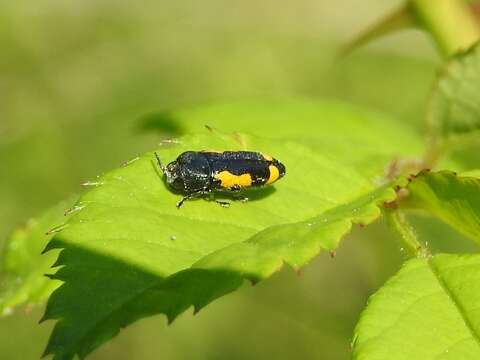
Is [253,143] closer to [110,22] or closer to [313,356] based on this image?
[313,356]

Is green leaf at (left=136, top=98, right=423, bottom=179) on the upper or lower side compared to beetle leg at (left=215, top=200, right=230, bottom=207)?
upper

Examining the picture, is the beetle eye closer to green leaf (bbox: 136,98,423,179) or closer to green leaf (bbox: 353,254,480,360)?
green leaf (bbox: 353,254,480,360)

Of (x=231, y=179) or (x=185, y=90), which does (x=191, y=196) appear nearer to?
(x=231, y=179)

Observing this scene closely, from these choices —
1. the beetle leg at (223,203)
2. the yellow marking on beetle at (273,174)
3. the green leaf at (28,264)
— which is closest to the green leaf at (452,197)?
the yellow marking on beetle at (273,174)

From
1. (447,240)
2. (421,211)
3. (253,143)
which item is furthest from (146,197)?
(447,240)

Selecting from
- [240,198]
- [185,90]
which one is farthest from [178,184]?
[185,90]

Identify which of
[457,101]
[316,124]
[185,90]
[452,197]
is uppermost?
[185,90]

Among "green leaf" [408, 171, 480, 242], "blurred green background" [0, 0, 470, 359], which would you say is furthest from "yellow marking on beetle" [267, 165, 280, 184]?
"blurred green background" [0, 0, 470, 359]
